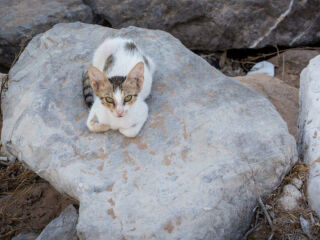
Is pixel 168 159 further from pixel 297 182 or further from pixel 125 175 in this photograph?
pixel 297 182

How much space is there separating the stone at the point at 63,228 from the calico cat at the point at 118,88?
2.66ft

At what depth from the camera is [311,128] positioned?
345cm

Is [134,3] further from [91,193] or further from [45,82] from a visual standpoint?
[91,193]

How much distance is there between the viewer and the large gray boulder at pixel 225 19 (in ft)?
16.3

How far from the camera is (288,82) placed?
5.12 metres

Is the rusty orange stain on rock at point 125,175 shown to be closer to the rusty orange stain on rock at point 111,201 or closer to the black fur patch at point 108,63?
the rusty orange stain on rock at point 111,201

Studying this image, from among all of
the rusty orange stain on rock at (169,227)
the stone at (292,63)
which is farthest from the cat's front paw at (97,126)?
the stone at (292,63)

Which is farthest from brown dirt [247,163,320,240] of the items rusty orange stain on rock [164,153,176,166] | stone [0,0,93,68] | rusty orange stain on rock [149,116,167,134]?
stone [0,0,93,68]

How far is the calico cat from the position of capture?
3.05 m

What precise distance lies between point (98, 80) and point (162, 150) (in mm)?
776

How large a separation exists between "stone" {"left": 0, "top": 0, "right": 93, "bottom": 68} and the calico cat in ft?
5.24

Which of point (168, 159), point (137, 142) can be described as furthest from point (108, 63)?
point (168, 159)

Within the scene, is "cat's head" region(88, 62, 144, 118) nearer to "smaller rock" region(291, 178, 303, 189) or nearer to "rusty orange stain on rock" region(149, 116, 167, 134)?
"rusty orange stain on rock" region(149, 116, 167, 134)

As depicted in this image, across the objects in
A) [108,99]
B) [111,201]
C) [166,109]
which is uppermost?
[108,99]
